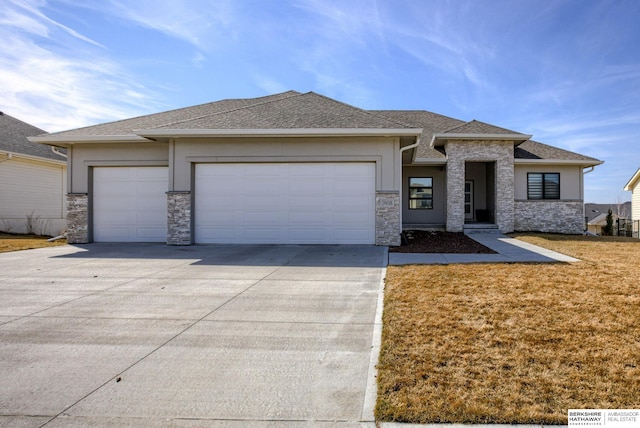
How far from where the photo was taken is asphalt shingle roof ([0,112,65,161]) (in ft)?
55.6

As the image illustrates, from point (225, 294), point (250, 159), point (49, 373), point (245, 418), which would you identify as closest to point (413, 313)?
point (245, 418)

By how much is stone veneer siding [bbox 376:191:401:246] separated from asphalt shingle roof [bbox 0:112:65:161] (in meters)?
17.9

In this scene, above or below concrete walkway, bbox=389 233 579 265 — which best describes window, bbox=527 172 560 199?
above

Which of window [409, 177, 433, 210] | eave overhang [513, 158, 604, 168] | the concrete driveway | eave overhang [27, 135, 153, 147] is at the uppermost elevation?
eave overhang [27, 135, 153, 147]

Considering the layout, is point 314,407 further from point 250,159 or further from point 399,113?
point 399,113

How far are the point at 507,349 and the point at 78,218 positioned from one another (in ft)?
45.5

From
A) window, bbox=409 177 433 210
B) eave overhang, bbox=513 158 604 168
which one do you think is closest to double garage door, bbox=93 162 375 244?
window, bbox=409 177 433 210

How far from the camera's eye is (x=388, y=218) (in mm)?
10750

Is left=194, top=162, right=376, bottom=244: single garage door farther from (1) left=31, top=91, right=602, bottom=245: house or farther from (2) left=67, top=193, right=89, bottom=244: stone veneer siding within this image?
(2) left=67, top=193, right=89, bottom=244: stone veneer siding

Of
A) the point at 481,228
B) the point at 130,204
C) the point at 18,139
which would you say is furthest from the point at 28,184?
the point at 481,228

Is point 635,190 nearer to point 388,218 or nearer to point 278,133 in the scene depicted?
point 388,218

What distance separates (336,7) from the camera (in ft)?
30.7

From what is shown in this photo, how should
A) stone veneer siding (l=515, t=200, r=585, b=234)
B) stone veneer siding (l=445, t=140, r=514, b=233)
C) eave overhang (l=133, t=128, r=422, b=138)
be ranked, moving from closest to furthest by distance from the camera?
1. eave overhang (l=133, t=128, r=422, b=138)
2. stone veneer siding (l=445, t=140, r=514, b=233)
3. stone veneer siding (l=515, t=200, r=585, b=234)

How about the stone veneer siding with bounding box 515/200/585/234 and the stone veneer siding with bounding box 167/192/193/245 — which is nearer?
the stone veneer siding with bounding box 167/192/193/245
